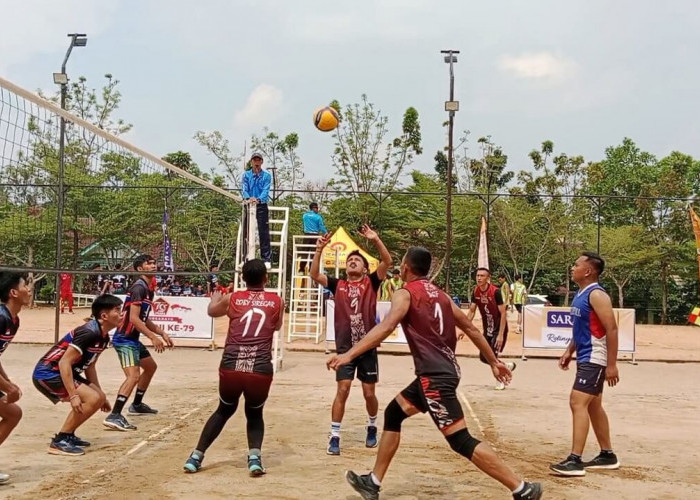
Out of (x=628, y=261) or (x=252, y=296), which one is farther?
(x=628, y=261)

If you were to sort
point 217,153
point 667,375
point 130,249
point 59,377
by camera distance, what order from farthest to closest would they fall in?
point 217,153 < point 130,249 < point 667,375 < point 59,377

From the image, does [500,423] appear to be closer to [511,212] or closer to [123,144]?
[123,144]

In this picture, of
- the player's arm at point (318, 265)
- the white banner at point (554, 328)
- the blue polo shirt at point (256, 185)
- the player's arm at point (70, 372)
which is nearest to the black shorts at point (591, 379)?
the player's arm at point (318, 265)

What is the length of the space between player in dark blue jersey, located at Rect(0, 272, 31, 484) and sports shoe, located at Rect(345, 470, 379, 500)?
8.85 feet

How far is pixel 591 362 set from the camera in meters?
6.20

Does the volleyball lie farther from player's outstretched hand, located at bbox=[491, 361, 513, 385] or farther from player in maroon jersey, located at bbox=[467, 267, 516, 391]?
player's outstretched hand, located at bbox=[491, 361, 513, 385]

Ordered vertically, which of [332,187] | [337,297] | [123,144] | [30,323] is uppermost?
[332,187]

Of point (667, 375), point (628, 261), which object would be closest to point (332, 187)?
point (628, 261)

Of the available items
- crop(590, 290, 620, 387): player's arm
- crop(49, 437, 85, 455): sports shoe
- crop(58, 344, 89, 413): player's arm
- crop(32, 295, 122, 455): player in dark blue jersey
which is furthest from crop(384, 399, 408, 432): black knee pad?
crop(49, 437, 85, 455): sports shoe

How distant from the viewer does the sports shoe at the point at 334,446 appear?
6557 mm

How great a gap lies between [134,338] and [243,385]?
9.34 feet

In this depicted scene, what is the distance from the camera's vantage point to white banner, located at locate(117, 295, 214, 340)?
16.1 metres

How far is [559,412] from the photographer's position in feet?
30.3

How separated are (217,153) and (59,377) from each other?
33495 millimetres
